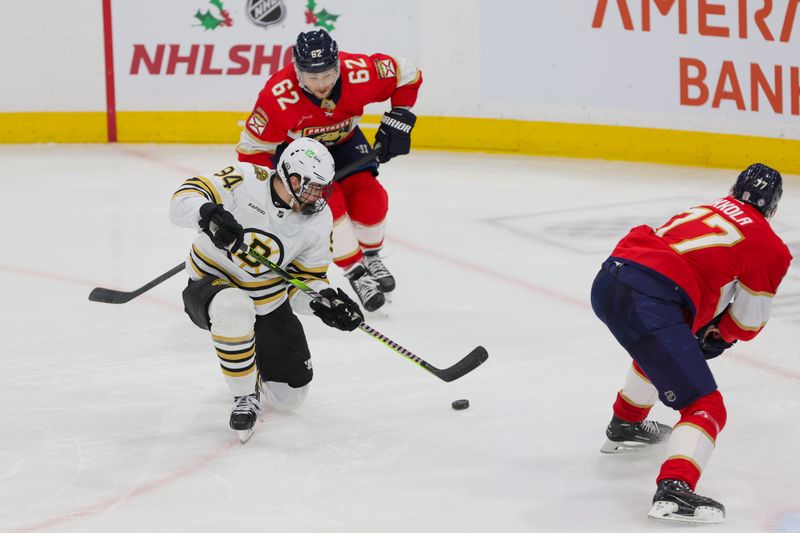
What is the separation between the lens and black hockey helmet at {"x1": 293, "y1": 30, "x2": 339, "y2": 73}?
4191 mm

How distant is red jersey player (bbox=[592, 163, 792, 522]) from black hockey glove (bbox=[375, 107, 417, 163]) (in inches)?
68.0

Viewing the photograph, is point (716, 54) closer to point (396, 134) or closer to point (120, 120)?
point (396, 134)

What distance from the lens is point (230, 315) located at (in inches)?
127

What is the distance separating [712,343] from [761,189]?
1.39ft

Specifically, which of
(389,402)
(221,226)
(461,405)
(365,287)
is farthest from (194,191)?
(365,287)

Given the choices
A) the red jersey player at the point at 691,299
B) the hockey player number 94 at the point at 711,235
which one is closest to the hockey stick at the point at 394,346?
the red jersey player at the point at 691,299

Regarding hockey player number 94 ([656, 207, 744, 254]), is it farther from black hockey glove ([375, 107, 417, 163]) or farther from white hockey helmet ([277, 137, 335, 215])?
black hockey glove ([375, 107, 417, 163])

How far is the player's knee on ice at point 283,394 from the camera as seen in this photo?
3523 mm

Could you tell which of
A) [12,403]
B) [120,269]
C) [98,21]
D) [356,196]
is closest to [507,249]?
[356,196]

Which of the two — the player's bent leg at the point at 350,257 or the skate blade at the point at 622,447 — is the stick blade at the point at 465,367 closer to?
the skate blade at the point at 622,447

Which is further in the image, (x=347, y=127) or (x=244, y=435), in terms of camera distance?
(x=347, y=127)

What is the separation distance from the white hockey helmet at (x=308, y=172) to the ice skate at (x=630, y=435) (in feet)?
3.23

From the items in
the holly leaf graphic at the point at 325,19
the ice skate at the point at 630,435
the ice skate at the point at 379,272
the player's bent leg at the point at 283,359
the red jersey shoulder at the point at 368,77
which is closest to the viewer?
the ice skate at the point at 630,435

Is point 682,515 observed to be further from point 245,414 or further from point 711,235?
point 245,414
